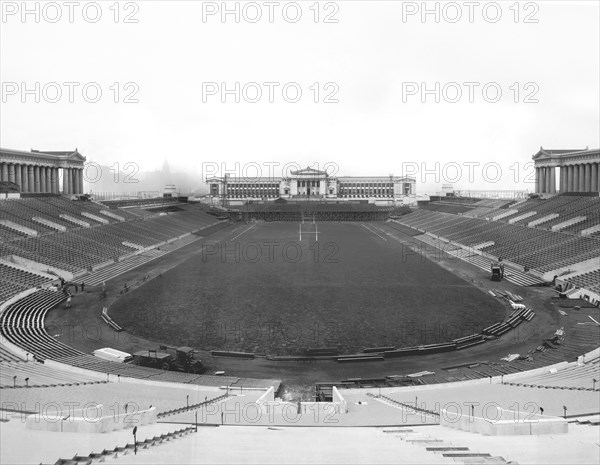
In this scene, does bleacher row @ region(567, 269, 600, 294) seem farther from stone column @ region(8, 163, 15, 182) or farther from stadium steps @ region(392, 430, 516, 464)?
stone column @ region(8, 163, 15, 182)

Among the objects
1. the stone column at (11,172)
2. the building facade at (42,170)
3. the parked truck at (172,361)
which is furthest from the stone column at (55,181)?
the parked truck at (172,361)

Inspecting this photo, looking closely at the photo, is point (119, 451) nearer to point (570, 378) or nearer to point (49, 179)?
point (570, 378)

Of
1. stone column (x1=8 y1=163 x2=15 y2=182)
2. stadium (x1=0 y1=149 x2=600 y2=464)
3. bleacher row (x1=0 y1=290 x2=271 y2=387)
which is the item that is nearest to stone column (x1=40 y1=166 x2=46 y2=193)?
stone column (x1=8 y1=163 x2=15 y2=182)

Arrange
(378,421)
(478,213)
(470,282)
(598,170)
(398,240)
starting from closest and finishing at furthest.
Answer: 1. (378,421)
2. (470,282)
3. (398,240)
4. (598,170)
5. (478,213)

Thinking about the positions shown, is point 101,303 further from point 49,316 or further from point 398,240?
point 398,240

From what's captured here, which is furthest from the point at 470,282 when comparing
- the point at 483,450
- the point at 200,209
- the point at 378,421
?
the point at 200,209

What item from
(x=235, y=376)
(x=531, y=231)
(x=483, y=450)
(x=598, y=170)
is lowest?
(x=235, y=376)
